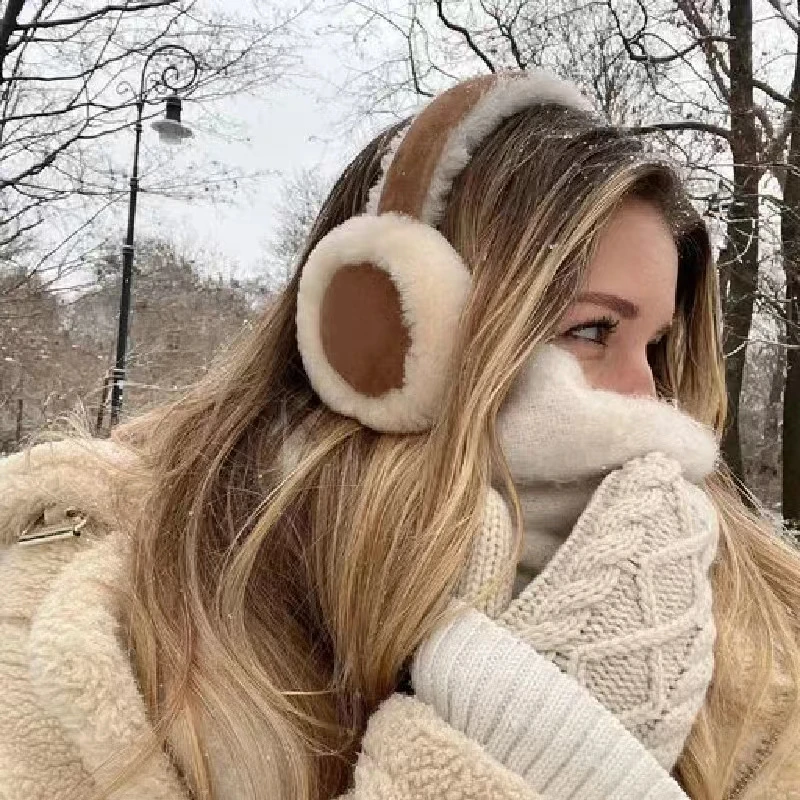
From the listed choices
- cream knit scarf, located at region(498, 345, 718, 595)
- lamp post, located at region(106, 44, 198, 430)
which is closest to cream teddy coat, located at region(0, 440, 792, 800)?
cream knit scarf, located at region(498, 345, 718, 595)

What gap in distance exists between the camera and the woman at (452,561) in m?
1.00

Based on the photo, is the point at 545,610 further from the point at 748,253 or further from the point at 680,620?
the point at 748,253

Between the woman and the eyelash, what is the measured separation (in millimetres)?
10

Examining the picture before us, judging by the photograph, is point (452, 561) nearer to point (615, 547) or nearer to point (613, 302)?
point (615, 547)

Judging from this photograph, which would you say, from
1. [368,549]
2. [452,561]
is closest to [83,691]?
[368,549]

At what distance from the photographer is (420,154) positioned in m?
1.23

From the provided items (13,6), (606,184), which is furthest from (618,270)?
(13,6)

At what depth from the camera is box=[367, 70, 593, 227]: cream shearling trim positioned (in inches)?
48.7

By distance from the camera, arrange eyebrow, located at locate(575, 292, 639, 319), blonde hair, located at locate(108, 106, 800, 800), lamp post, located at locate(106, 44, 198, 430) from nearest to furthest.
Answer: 1. blonde hair, located at locate(108, 106, 800, 800)
2. eyebrow, located at locate(575, 292, 639, 319)
3. lamp post, located at locate(106, 44, 198, 430)

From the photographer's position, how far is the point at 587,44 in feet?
25.5

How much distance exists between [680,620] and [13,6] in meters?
5.91

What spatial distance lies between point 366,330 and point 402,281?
9 cm

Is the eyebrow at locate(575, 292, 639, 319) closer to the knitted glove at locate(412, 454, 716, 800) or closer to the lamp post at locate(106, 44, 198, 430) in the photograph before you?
the knitted glove at locate(412, 454, 716, 800)

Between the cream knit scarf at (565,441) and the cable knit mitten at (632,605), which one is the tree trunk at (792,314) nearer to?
the cream knit scarf at (565,441)
